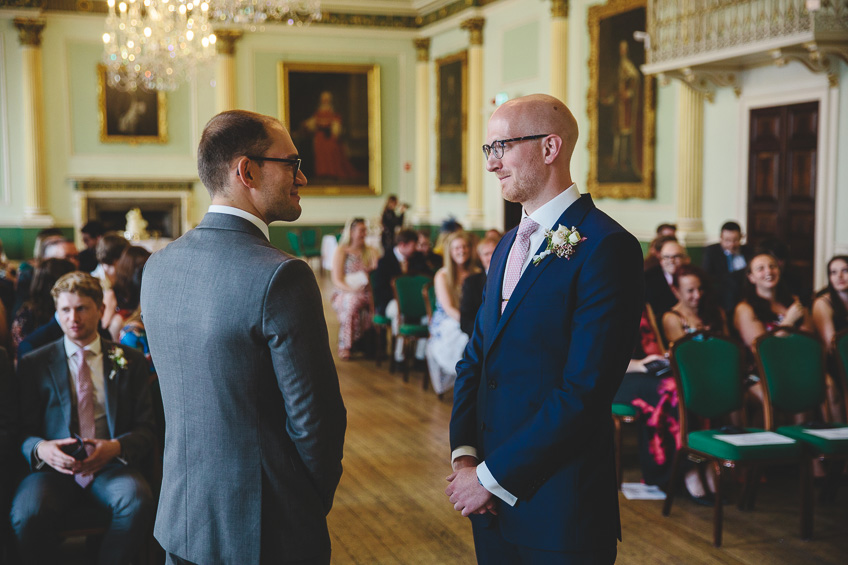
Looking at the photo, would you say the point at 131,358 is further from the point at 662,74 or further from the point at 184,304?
the point at 662,74

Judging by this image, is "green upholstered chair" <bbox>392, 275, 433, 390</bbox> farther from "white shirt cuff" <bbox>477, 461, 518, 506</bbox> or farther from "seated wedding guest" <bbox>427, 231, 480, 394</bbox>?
"white shirt cuff" <bbox>477, 461, 518, 506</bbox>

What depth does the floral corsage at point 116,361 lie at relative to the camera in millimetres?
3528

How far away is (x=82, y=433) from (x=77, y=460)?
0.59 ft

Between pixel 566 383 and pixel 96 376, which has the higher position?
pixel 566 383

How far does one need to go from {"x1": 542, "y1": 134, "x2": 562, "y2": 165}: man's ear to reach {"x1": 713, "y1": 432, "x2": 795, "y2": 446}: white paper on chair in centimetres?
264

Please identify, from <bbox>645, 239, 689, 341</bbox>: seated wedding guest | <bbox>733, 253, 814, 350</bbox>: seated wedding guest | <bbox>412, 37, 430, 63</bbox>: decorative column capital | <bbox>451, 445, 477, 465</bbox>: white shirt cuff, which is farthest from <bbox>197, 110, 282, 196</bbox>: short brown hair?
<bbox>412, 37, 430, 63</bbox>: decorative column capital

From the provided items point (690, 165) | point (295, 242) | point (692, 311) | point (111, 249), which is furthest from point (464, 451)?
point (295, 242)

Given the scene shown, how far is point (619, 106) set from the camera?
11164 millimetres

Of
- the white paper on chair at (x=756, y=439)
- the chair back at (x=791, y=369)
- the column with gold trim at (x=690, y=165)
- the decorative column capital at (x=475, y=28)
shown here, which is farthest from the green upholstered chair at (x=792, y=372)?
the decorative column capital at (x=475, y=28)

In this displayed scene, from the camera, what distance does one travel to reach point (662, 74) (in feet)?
31.7

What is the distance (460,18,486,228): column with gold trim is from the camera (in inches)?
582

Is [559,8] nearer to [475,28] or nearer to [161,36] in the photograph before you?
[475,28]

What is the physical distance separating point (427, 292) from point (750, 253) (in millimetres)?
3573

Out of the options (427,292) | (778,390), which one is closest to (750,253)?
(427,292)
